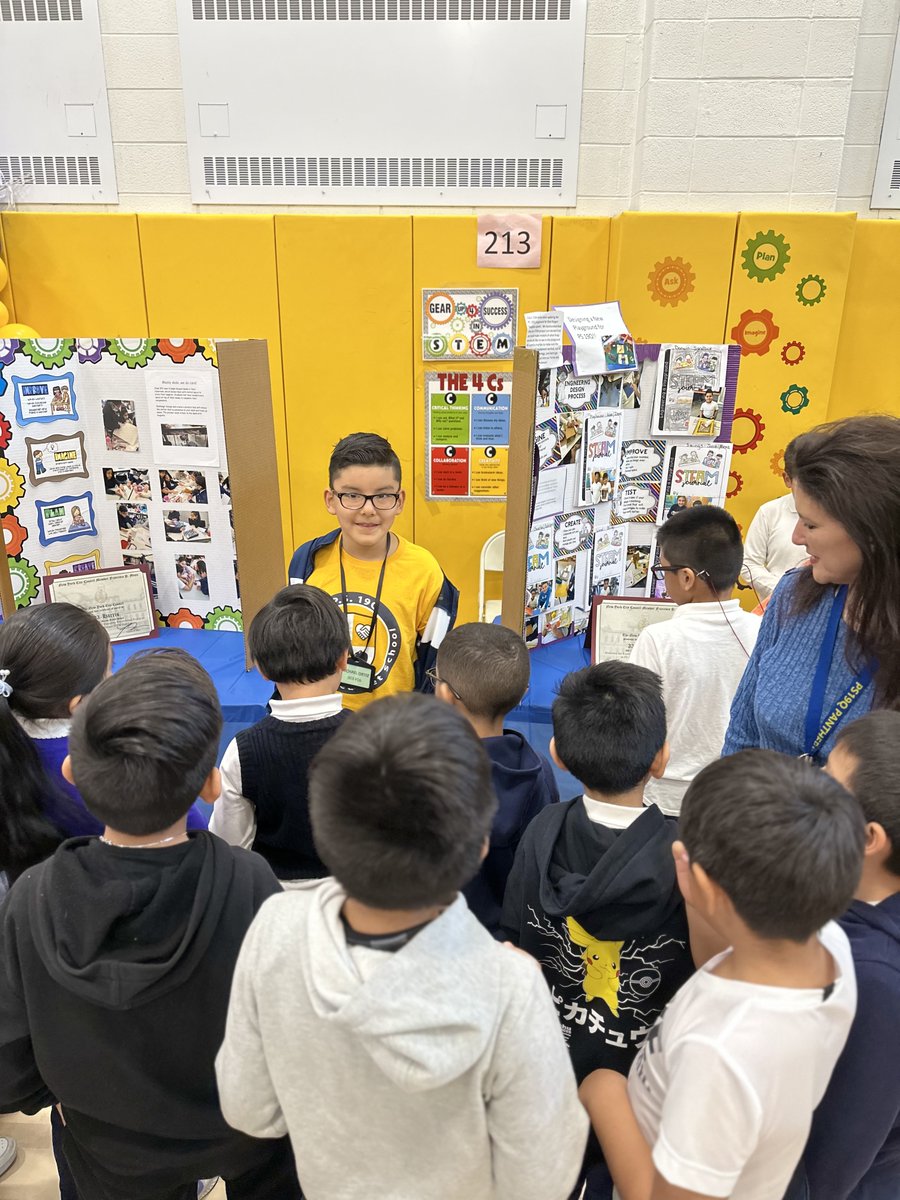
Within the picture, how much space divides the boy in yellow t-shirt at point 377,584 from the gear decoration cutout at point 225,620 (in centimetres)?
84

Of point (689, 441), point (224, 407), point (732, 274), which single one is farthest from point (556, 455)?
point (732, 274)

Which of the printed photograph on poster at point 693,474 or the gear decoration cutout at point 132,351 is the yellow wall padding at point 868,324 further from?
the gear decoration cutout at point 132,351

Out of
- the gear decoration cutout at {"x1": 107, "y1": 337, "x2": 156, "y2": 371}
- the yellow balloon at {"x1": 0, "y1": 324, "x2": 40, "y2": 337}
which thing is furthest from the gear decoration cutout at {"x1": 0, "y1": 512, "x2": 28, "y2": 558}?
the yellow balloon at {"x1": 0, "y1": 324, "x2": 40, "y2": 337}

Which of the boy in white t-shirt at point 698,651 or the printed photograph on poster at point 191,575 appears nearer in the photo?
the boy in white t-shirt at point 698,651

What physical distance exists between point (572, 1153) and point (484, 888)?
25.1 inches

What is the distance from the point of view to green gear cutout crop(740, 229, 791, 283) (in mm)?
3389

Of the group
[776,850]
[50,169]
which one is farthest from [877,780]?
[50,169]

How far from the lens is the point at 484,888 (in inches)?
58.6

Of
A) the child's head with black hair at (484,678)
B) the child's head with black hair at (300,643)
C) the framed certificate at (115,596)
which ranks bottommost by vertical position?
the framed certificate at (115,596)

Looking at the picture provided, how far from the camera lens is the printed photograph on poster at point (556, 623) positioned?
9.48 feet

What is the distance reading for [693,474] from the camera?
297cm

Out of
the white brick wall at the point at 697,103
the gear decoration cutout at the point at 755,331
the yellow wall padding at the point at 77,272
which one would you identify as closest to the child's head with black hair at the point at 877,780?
the gear decoration cutout at the point at 755,331

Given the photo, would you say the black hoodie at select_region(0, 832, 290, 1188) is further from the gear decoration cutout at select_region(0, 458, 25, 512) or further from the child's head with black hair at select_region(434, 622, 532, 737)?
the gear decoration cutout at select_region(0, 458, 25, 512)

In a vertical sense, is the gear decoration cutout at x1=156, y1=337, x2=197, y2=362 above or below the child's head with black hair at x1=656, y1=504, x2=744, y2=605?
above
